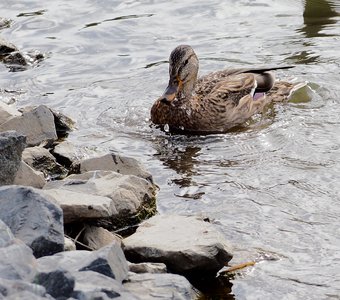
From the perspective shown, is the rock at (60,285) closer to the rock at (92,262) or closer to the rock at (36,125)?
the rock at (92,262)

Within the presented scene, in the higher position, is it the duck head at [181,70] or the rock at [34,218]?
the rock at [34,218]

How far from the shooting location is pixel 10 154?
6.42 meters

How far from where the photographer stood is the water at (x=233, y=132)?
23.0 ft

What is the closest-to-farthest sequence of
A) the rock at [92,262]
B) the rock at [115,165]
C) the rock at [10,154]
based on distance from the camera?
the rock at [92,262]
the rock at [10,154]
the rock at [115,165]

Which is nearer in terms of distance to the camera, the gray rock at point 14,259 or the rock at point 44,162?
the gray rock at point 14,259

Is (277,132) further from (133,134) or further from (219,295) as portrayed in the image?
(219,295)

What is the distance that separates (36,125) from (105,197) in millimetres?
2200

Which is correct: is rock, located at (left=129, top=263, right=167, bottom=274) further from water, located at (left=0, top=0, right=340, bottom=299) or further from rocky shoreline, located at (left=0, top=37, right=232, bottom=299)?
water, located at (left=0, top=0, right=340, bottom=299)

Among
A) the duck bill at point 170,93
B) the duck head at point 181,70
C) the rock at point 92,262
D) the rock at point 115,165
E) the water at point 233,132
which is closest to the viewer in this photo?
the rock at point 92,262

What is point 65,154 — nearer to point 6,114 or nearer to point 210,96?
point 6,114

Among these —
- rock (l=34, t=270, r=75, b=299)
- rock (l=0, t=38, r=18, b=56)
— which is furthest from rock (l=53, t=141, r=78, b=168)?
rock (l=0, t=38, r=18, b=56)

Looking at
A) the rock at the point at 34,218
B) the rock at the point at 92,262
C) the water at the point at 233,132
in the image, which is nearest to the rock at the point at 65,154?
A: the water at the point at 233,132

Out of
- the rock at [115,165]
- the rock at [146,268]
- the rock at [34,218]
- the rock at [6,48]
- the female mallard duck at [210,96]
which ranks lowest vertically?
the female mallard duck at [210,96]

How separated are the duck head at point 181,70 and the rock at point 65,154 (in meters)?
1.77
